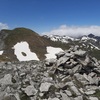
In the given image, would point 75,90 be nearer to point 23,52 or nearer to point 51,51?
point 23,52

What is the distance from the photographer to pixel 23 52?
98750mm

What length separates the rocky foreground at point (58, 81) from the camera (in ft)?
79.6

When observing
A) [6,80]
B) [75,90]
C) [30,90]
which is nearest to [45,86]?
[30,90]

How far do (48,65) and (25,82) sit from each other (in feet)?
28.9

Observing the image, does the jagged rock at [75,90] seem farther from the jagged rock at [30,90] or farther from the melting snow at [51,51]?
the melting snow at [51,51]

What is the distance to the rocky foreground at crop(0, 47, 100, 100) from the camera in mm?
24266

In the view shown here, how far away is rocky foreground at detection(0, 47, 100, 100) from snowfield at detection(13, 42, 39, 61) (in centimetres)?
5815

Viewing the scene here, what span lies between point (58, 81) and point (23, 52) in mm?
71211

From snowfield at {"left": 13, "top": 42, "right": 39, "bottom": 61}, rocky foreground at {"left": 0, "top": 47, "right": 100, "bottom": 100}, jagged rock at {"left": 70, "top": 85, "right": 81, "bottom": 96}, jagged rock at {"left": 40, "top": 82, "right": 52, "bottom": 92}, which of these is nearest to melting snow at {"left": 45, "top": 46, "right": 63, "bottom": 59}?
snowfield at {"left": 13, "top": 42, "right": 39, "bottom": 61}

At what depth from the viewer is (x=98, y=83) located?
2991 cm

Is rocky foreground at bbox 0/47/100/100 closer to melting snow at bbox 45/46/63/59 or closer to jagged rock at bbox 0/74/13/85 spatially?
jagged rock at bbox 0/74/13/85

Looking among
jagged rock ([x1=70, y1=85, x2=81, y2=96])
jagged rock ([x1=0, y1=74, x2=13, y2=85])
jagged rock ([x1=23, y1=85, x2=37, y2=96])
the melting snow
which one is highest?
the melting snow

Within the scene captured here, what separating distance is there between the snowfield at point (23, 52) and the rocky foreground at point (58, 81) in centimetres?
5815

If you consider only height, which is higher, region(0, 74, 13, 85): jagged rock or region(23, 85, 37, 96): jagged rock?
region(0, 74, 13, 85): jagged rock
